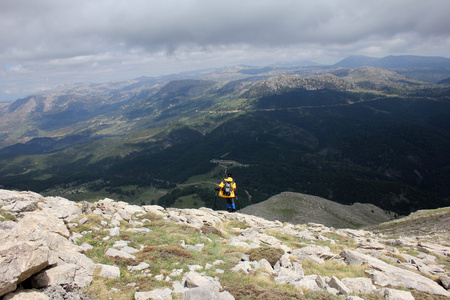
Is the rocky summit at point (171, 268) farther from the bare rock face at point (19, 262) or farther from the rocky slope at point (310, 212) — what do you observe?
the rocky slope at point (310, 212)

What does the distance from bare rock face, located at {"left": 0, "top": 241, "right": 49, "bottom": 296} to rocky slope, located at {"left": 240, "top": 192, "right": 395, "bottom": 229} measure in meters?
80.6

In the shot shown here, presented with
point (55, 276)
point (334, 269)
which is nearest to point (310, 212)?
point (334, 269)

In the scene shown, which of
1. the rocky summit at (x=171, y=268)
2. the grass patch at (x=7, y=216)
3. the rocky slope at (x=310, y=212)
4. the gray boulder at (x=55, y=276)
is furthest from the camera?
the rocky slope at (x=310, y=212)

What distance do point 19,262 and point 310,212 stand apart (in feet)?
309

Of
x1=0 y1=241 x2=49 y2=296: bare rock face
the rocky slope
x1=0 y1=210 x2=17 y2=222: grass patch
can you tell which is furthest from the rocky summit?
the rocky slope

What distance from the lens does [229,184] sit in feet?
103

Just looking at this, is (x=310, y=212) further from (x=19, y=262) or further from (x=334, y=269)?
(x=19, y=262)

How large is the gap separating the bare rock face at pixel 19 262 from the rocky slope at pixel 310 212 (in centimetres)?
8063

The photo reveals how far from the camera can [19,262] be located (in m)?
9.01

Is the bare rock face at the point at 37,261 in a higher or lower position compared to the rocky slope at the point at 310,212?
higher

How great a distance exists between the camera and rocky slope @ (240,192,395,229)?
85.1m

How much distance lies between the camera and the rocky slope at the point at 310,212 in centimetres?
8513

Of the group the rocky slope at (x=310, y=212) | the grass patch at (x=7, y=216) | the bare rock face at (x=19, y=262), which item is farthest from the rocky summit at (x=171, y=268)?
the rocky slope at (x=310, y=212)

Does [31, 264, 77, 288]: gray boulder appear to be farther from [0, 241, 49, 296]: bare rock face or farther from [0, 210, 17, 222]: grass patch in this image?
[0, 210, 17, 222]: grass patch
